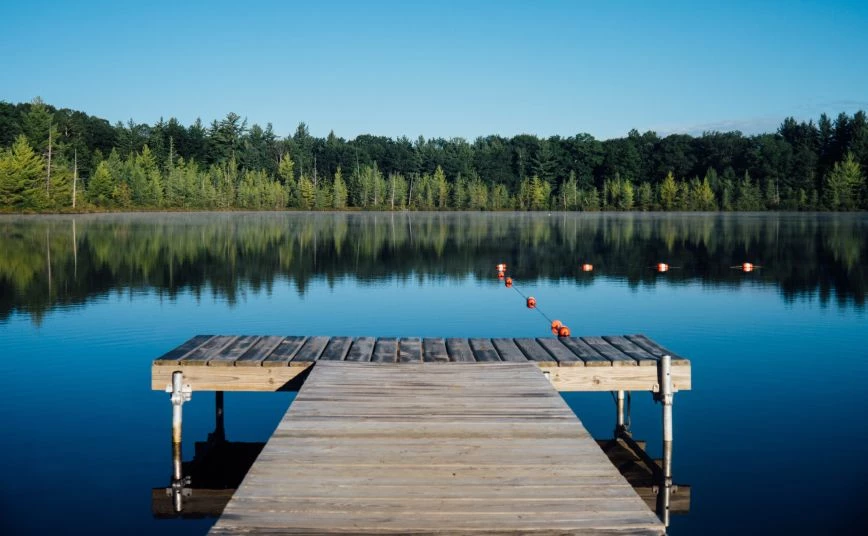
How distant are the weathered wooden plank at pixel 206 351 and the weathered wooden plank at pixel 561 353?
394 centimetres

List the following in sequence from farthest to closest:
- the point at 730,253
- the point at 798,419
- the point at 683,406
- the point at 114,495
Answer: the point at 730,253, the point at 683,406, the point at 798,419, the point at 114,495

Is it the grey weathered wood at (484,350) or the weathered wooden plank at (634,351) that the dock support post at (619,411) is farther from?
the grey weathered wood at (484,350)

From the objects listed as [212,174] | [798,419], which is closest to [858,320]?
[798,419]

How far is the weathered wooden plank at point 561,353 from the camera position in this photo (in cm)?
902

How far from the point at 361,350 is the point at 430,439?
11.8 ft

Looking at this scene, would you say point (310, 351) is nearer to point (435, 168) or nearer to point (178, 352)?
point (178, 352)

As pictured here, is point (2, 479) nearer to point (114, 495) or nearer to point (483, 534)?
point (114, 495)

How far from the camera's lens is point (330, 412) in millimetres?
7180

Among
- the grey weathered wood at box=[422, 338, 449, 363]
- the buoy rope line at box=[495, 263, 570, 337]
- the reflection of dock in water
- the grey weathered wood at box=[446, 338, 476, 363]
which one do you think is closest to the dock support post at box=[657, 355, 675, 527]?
the reflection of dock in water

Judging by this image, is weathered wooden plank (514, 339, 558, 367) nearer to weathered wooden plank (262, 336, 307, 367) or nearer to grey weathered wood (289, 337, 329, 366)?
grey weathered wood (289, 337, 329, 366)

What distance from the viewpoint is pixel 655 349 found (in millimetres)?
9789

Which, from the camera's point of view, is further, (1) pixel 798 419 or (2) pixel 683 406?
(2) pixel 683 406

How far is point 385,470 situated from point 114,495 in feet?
13.2

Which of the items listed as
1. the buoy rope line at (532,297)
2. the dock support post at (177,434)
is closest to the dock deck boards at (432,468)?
the dock support post at (177,434)
